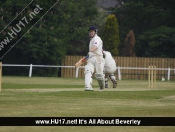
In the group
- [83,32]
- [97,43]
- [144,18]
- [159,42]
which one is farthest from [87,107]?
[144,18]

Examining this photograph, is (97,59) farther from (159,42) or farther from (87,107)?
(159,42)

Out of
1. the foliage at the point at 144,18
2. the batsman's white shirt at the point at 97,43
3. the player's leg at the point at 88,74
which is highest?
the foliage at the point at 144,18

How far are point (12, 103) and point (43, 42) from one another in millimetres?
38199

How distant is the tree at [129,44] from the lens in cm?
6225

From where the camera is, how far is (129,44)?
63.3m

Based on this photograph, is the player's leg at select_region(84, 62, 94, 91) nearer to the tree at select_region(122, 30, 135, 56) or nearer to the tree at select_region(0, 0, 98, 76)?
the tree at select_region(0, 0, 98, 76)

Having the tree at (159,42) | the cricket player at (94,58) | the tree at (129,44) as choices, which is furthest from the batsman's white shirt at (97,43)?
the tree at (159,42)

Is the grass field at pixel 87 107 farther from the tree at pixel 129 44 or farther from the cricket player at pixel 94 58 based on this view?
the tree at pixel 129 44

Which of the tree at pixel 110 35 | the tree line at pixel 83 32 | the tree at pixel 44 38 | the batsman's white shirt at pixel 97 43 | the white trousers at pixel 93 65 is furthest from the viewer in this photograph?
the tree at pixel 110 35

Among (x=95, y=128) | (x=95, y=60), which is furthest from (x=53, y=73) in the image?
(x=95, y=128)

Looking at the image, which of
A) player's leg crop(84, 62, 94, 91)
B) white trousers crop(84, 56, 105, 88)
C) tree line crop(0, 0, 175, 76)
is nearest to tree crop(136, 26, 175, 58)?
tree line crop(0, 0, 175, 76)

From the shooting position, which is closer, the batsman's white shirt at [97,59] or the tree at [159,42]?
the batsman's white shirt at [97,59]

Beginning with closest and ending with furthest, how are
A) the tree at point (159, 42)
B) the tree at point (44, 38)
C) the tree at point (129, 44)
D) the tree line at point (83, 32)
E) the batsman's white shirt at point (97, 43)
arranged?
the batsman's white shirt at point (97, 43), the tree at point (44, 38), the tree line at point (83, 32), the tree at point (129, 44), the tree at point (159, 42)

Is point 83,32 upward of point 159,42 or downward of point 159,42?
upward
